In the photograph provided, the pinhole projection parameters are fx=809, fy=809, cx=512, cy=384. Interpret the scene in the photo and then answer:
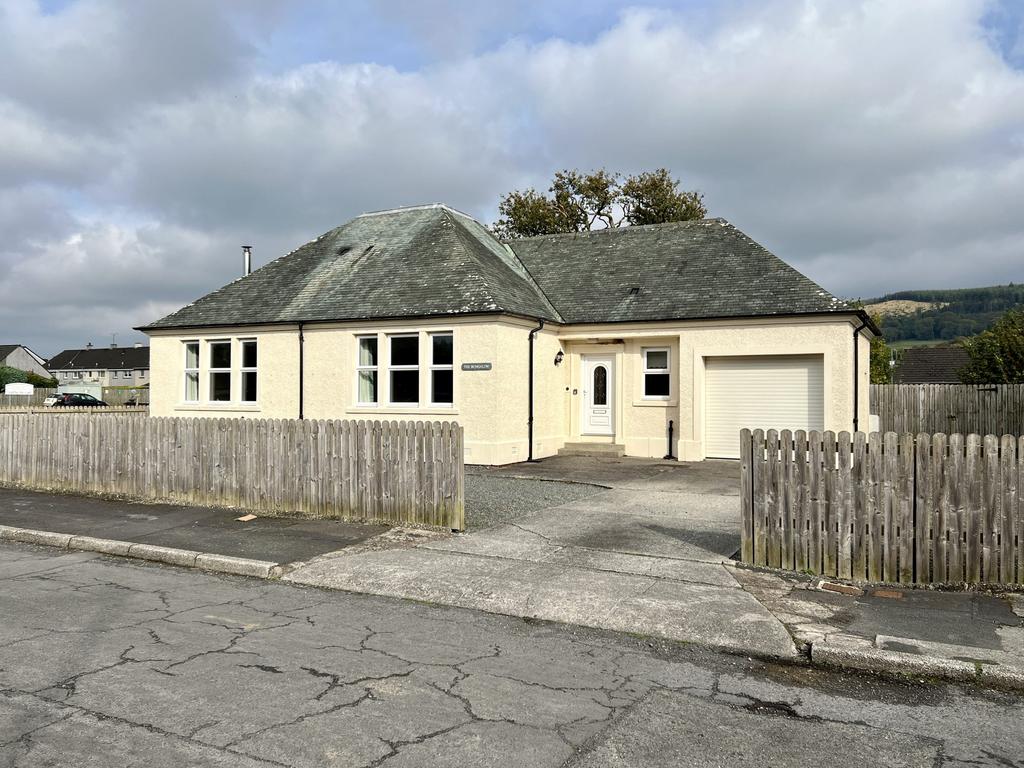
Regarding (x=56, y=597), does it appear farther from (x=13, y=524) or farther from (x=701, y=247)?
(x=701, y=247)

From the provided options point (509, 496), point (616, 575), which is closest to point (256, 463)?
point (509, 496)

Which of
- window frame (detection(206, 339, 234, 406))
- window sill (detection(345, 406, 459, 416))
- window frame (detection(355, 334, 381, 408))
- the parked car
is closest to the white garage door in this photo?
window sill (detection(345, 406, 459, 416))

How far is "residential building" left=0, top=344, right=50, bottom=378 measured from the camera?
10069cm

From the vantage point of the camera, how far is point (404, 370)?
18906 mm

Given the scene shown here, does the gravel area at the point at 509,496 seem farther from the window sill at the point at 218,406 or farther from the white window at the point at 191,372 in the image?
the white window at the point at 191,372

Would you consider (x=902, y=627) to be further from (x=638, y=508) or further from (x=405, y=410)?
(x=405, y=410)

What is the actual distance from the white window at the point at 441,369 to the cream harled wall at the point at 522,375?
0.15 m

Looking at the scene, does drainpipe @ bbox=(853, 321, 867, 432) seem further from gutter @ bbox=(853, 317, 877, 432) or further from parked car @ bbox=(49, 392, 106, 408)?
parked car @ bbox=(49, 392, 106, 408)

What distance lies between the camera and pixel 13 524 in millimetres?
10773

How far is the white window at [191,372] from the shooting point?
22.1 metres

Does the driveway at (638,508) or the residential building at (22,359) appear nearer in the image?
the driveway at (638,508)

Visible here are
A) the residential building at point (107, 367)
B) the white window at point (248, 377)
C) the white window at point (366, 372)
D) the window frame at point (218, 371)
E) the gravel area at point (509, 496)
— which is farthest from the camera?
the residential building at point (107, 367)

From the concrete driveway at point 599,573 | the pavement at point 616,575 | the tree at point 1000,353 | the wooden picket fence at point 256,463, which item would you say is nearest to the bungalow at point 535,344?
the pavement at point 616,575

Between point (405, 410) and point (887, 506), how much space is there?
12.7 meters
